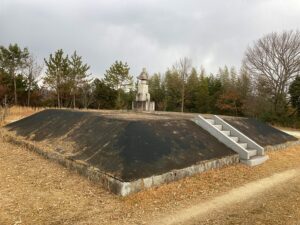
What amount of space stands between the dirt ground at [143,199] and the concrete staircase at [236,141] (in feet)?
2.40

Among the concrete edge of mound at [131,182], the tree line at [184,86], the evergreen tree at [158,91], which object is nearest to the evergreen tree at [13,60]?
the tree line at [184,86]

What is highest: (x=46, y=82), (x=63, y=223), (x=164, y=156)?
(x=46, y=82)

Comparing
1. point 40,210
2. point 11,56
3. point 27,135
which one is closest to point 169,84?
point 11,56

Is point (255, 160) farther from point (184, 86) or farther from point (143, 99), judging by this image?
point (184, 86)

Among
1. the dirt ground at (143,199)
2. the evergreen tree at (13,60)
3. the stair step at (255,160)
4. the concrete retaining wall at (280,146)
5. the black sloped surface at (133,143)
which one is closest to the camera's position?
the dirt ground at (143,199)

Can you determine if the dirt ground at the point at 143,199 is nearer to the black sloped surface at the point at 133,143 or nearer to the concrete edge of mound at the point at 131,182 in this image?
the concrete edge of mound at the point at 131,182

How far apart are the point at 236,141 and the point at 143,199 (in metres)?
5.28

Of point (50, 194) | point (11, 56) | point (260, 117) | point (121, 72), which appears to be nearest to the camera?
point (50, 194)

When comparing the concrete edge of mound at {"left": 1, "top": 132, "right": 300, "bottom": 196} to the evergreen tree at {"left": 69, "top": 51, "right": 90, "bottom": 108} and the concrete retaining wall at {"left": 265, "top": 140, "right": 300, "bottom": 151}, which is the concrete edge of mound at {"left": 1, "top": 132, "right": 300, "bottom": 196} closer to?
the concrete retaining wall at {"left": 265, "top": 140, "right": 300, "bottom": 151}

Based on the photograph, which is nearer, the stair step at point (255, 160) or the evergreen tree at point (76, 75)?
the stair step at point (255, 160)

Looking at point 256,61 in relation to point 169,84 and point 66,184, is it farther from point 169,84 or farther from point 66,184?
point 66,184

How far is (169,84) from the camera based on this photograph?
3738cm

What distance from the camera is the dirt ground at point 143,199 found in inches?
189

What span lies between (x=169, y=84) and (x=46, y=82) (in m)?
16.2
